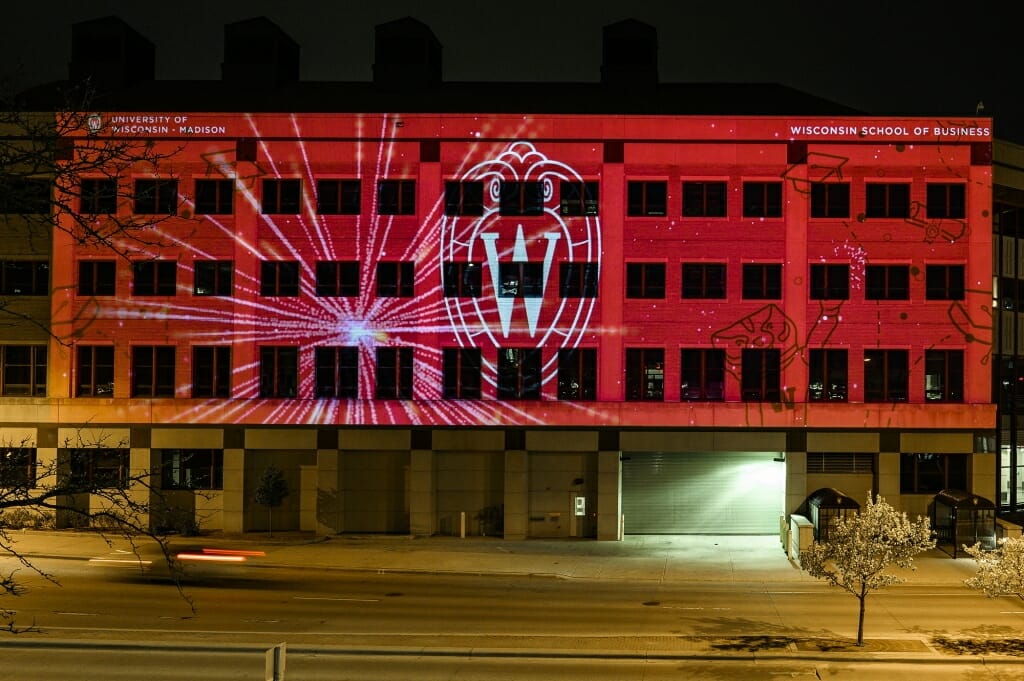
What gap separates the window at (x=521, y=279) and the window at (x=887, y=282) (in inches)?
525

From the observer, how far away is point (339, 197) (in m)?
42.8

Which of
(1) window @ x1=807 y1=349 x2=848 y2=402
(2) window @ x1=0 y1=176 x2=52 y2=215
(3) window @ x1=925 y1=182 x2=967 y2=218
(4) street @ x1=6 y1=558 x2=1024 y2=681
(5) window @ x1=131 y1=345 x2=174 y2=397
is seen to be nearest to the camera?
(2) window @ x1=0 y1=176 x2=52 y2=215

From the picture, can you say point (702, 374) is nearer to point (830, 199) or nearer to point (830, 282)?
point (830, 282)

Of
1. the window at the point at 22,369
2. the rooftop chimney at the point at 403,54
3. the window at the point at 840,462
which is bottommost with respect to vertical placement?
the window at the point at 840,462

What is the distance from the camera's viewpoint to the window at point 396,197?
42688 millimetres

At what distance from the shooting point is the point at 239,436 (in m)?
42.5

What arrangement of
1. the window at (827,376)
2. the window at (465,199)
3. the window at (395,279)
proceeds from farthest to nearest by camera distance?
the window at (395,279)
the window at (465,199)
the window at (827,376)

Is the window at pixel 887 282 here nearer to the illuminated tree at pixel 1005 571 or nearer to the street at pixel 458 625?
the street at pixel 458 625

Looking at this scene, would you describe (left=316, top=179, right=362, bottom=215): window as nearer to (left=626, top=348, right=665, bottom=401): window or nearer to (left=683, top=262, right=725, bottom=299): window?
(left=626, top=348, right=665, bottom=401): window

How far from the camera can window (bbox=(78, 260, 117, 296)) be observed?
43156 mm

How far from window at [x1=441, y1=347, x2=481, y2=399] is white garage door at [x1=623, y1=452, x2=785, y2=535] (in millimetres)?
7038

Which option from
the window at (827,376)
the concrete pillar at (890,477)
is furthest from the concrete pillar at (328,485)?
the concrete pillar at (890,477)

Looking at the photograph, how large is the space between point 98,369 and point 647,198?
24.1 metres

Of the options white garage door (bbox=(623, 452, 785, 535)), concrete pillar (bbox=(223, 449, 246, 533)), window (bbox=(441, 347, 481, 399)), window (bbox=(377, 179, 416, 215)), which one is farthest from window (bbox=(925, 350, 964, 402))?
concrete pillar (bbox=(223, 449, 246, 533))
